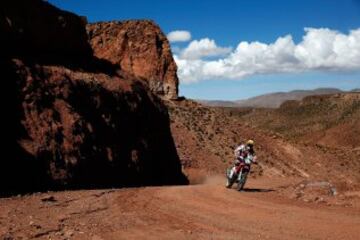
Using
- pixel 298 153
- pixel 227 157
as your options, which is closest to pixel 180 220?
pixel 227 157

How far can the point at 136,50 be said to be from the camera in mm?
58812

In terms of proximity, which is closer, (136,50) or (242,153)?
(242,153)

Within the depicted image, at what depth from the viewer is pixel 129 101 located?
71.1ft

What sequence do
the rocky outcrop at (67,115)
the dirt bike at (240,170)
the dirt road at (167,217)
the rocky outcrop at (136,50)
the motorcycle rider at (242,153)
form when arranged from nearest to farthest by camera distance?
the dirt road at (167,217) < the rocky outcrop at (67,115) < the dirt bike at (240,170) < the motorcycle rider at (242,153) < the rocky outcrop at (136,50)

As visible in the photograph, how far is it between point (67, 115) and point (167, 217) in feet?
21.7

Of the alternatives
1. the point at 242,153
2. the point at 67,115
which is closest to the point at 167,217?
the point at 67,115

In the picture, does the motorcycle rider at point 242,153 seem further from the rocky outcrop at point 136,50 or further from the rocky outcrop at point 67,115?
the rocky outcrop at point 136,50

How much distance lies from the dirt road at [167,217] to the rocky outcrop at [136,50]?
143 feet

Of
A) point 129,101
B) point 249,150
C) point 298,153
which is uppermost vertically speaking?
point 129,101

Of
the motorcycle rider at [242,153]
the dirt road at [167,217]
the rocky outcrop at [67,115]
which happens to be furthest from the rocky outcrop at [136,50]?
the dirt road at [167,217]

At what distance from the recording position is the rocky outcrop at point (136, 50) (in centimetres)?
5806

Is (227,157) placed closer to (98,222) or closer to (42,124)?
(42,124)

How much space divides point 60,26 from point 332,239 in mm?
14412

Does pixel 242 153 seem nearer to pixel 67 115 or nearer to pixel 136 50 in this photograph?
pixel 67 115
